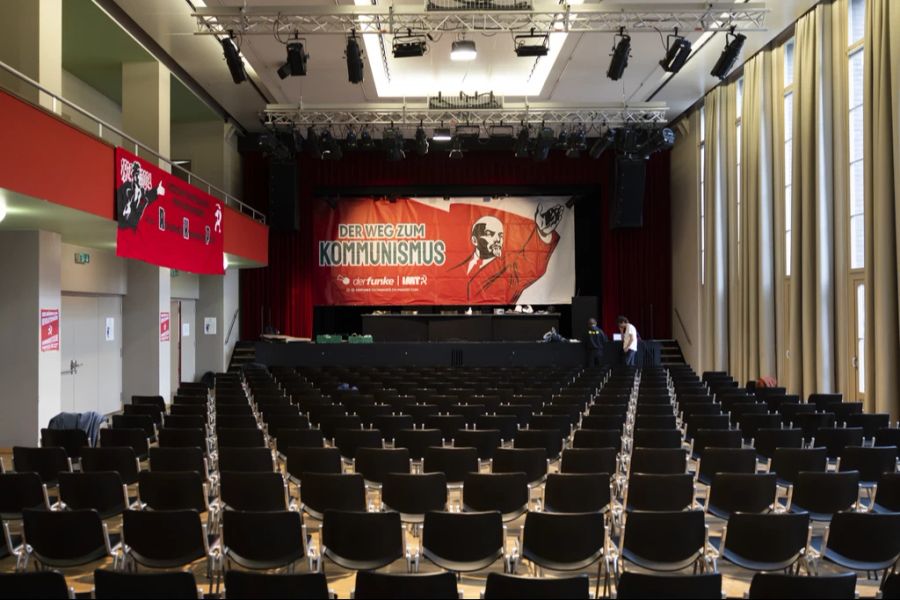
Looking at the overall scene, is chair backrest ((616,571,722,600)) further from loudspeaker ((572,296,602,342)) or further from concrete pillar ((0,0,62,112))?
loudspeaker ((572,296,602,342))

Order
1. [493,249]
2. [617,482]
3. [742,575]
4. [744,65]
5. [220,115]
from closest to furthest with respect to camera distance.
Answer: [742,575], [617,482], [744,65], [220,115], [493,249]

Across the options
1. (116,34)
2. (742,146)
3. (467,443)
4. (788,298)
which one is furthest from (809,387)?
(116,34)

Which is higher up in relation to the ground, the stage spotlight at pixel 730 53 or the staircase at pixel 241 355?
the stage spotlight at pixel 730 53

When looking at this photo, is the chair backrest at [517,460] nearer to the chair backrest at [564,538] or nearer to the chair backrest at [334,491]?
the chair backrest at [334,491]

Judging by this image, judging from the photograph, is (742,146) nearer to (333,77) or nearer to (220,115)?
(333,77)

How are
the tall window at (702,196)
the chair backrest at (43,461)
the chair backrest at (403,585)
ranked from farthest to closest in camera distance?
the tall window at (702,196)
the chair backrest at (43,461)
the chair backrest at (403,585)

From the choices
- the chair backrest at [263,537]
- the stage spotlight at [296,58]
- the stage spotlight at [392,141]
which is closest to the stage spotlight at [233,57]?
the stage spotlight at [296,58]

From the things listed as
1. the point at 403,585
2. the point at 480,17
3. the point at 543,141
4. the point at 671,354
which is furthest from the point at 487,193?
the point at 403,585

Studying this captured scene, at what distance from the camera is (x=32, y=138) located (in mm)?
7695

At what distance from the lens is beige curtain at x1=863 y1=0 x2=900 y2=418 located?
1037 cm

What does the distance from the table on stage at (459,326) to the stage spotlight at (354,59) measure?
9.45 meters

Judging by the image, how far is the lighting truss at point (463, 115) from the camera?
1683 cm

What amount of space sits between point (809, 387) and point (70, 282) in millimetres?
12365

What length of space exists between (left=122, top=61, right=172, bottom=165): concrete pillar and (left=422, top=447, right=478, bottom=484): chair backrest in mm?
10277
